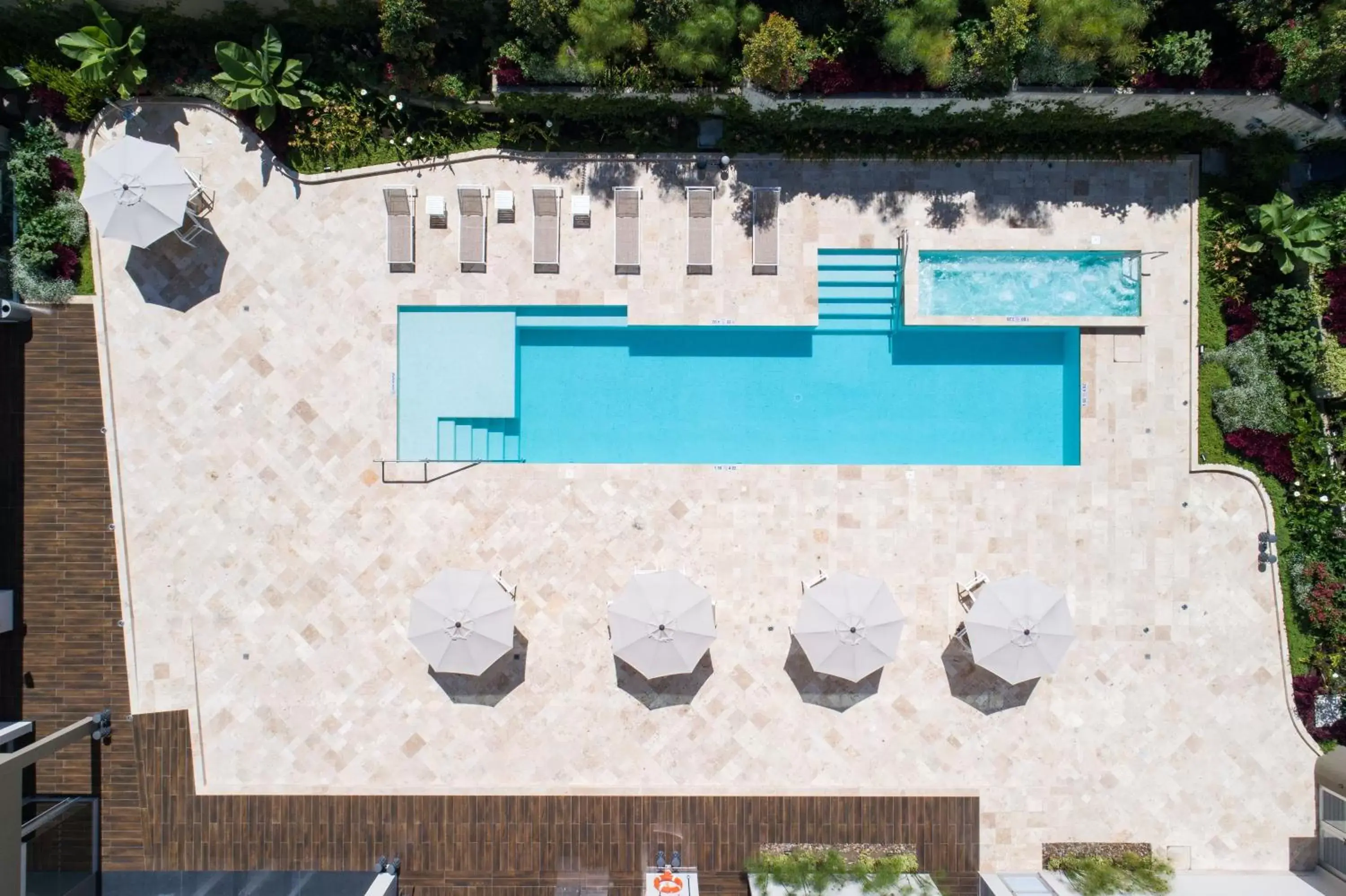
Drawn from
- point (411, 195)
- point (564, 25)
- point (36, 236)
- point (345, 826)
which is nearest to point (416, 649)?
point (345, 826)

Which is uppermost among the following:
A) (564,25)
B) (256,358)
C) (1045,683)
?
(564,25)

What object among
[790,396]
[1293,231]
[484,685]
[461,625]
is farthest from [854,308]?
[484,685]

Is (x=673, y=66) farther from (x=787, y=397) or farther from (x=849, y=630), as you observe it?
(x=849, y=630)

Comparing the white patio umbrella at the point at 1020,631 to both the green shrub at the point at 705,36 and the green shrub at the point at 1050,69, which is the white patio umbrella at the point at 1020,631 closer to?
the green shrub at the point at 1050,69

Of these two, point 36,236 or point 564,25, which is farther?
point 36,236

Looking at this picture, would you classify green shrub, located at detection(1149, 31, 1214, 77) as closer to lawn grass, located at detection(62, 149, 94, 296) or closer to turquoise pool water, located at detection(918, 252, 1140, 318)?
turquoise pool water, located at detection(918, 252, 1140, 318)

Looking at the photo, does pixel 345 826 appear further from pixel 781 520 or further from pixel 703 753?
pixel 781 520

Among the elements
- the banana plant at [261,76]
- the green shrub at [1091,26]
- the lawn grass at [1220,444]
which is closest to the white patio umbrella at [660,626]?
the lawn grass at [1220,444]

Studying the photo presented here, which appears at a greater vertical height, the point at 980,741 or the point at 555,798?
the point at 980,741
